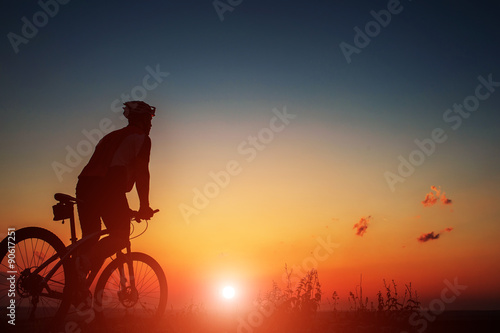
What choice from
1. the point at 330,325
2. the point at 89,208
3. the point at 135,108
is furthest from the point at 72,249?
the point at 330,325

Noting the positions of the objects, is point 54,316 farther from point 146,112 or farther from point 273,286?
point 273,286

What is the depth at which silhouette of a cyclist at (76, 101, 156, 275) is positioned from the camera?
5.09 meters

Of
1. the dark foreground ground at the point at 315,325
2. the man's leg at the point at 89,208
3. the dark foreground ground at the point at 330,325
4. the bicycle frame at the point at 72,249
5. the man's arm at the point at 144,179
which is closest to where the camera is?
the bicycle frame at the point at 72,249

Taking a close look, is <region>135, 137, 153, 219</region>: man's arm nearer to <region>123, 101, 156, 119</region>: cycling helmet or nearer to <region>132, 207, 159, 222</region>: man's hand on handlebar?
<region>132, 207, 159, 222</region>: man's hand on handlebar

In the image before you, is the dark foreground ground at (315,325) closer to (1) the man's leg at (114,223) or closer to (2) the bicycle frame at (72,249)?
(1) the man's leg at (114,223)

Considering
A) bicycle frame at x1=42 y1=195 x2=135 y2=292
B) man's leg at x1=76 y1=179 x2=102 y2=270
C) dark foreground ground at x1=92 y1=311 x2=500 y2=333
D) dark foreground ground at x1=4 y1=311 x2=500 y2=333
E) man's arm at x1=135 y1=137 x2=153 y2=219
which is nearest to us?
bicycle frame at x1=42 y1=195 x2=135 y2=292

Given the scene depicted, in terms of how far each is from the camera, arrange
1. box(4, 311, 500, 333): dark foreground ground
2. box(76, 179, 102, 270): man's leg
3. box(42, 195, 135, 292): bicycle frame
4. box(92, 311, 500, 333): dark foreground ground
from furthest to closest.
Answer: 1. box(92, 311, 500, 333): dark foreground ground
2. box(4, 311, 500, 333): dark foreground ground
3. box(76, 179, 102, 270): man's leg
4. box(42, 195, 135, 292): bicycle frame

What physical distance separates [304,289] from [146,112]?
4953 mm

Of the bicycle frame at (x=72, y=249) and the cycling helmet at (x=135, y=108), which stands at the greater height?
the cycling helmet at (x=135, y=108)

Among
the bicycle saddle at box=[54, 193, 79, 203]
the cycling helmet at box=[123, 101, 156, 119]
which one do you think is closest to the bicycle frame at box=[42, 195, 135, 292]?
the bicycle saddle at box=[54, 193, 79, 203]

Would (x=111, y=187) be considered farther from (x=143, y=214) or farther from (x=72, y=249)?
(x=72, y=249)

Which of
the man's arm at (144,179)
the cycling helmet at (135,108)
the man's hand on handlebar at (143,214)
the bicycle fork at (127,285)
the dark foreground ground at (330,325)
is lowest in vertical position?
the dark foreground ground at (330,325)

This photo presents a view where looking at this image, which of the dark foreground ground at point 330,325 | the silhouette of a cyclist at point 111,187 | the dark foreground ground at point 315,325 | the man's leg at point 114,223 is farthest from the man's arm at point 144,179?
the dark foreground ground at point 330,325

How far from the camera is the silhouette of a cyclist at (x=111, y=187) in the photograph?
5090 millimetres
